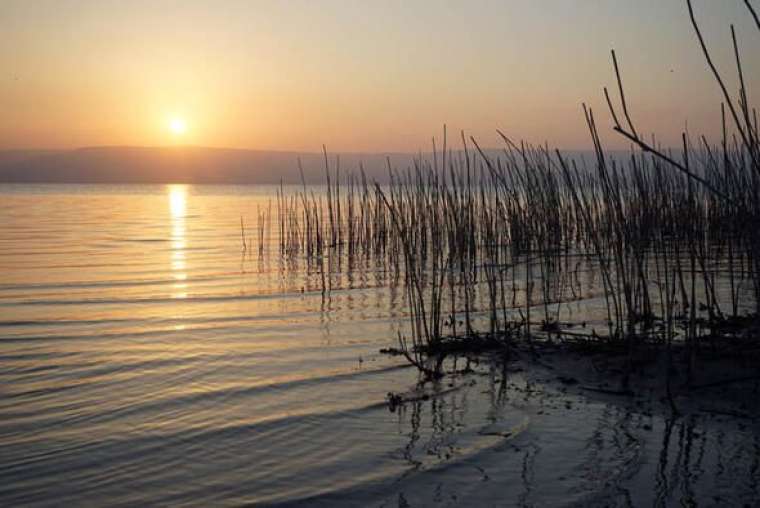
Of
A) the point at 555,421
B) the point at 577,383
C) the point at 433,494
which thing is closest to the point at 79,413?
the point at 433,494

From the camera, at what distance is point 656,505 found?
1.84m

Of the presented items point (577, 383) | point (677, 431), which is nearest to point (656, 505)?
point (677, 431)

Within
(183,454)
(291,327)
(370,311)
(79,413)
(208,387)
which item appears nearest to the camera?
(183,454)

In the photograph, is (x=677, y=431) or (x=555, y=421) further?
(x=555, y=421)

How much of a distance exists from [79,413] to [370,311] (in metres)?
2.91

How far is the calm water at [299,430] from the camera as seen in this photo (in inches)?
78.4

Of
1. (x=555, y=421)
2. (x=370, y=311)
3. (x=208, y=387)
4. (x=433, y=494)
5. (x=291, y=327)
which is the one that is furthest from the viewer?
(x=370, y=311)

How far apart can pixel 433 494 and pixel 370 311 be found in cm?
345

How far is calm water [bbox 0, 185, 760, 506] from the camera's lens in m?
1.99

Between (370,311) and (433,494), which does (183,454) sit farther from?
(370,311)

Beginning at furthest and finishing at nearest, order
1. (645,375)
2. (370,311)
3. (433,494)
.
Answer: (370,311) < (645,375) < (433,494)

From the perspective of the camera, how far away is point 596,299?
5531 millimetres

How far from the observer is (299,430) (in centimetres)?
256

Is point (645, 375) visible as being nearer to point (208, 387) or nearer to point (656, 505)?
point (656, 505)
